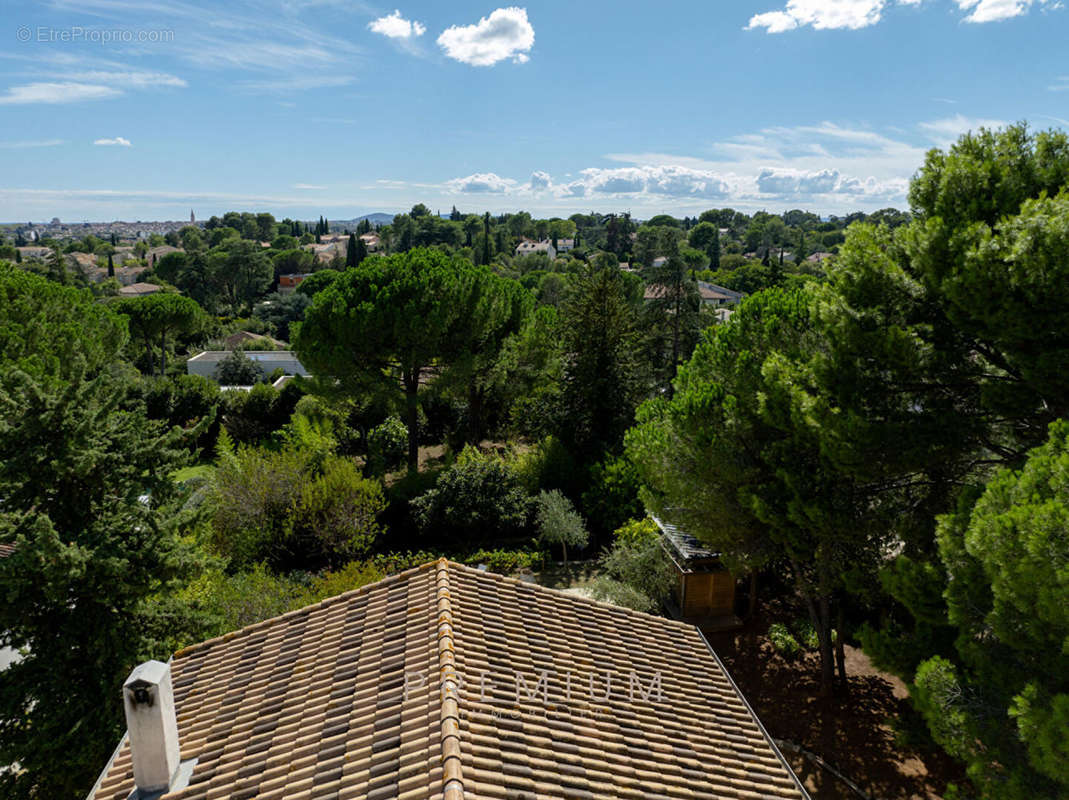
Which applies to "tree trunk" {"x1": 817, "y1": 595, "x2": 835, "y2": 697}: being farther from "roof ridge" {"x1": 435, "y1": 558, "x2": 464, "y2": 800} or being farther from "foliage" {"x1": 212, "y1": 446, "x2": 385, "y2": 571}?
"foliage" {"x1": 212, "y1": 446, "x2": 385, "y2": 571}

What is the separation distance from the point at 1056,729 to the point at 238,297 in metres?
86.6

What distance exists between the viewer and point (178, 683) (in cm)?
708

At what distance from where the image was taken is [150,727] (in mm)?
5180

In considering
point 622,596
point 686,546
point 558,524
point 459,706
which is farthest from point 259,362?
point 459,706

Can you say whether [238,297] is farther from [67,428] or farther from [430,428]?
[67,428]

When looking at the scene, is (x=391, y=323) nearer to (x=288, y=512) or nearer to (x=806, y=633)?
(x=288, y=512)

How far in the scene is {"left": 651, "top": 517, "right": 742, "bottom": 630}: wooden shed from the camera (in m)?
14.4

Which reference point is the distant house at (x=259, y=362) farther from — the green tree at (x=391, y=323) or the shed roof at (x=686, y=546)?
the shed roof at (x=686, y=546)

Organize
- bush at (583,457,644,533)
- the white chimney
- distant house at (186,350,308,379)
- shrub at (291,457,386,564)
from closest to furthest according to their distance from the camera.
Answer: the white chimney, shrub at (291,457,386,564), bush at (583,457,644,533), distant house at (186,350,308,379)

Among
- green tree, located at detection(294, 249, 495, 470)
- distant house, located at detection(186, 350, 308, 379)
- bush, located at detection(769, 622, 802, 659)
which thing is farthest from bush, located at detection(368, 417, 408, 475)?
distant house, located at detection(186, 350, 308, 379)

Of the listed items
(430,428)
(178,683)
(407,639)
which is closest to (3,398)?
(178,683)

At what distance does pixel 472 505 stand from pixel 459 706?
38.8 ft

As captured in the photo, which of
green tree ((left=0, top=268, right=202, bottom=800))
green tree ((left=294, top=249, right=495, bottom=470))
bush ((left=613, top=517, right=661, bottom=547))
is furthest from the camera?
green tree ((left=294, top=249, right=495, bottom=470))

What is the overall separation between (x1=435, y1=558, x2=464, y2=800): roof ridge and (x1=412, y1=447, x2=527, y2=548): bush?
32.2 ft
